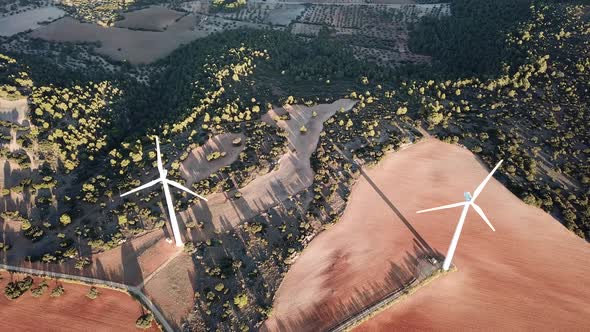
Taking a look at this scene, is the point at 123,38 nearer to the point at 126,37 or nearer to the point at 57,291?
the point at 126,37

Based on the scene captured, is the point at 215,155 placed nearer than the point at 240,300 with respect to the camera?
No

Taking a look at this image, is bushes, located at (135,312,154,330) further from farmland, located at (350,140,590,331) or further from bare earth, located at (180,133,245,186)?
farmland, located at (350,140,590,331)

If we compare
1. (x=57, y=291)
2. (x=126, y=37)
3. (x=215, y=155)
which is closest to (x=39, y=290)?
(x=57, y=291)

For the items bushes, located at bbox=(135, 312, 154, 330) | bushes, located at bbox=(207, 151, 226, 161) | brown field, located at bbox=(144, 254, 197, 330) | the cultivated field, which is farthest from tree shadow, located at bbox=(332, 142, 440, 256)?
the cultivated field

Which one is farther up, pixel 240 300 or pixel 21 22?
pixel 240 300

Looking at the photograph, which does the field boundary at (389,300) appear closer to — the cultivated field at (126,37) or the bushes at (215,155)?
the bushes at (215,155)

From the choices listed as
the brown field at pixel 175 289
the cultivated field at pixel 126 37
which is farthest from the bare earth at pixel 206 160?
the cultivated field at pixel 126 37
